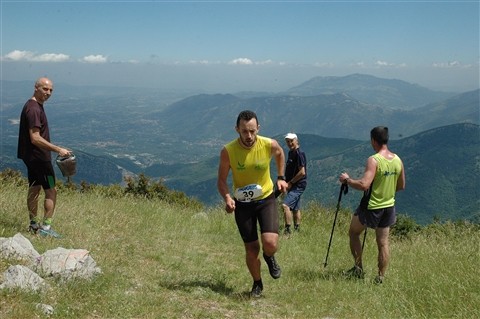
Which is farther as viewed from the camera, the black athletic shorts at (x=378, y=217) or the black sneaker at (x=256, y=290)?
the black athletic shorts at (x=378, y=217)

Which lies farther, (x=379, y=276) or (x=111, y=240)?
(x=111, y=240)

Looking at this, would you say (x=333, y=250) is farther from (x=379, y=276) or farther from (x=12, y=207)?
(x=12, y=207)

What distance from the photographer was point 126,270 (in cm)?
508

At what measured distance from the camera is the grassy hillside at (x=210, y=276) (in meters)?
3.99

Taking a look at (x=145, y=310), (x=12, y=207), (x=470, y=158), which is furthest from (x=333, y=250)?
(x=470, y=158)

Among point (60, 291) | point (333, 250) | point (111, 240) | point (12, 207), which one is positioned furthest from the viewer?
point (333, 250)

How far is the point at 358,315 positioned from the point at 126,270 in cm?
284

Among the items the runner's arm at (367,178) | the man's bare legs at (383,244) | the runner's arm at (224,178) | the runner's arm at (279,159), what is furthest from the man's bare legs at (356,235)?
the runner's arm at (224,178)

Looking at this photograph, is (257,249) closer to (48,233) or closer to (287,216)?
(48,233)

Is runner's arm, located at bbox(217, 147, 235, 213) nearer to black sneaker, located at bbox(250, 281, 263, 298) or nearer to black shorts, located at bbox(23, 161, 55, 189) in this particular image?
black sneaker, located at bbox(250, 281, 263, 298)

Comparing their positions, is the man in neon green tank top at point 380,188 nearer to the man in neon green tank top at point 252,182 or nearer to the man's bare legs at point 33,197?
the man in neon green tank top at point 252,182

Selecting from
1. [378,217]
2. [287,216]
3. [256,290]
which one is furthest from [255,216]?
[287,216]

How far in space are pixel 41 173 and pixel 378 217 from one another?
15.4 ft

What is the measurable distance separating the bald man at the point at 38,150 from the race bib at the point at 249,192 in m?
2.81
